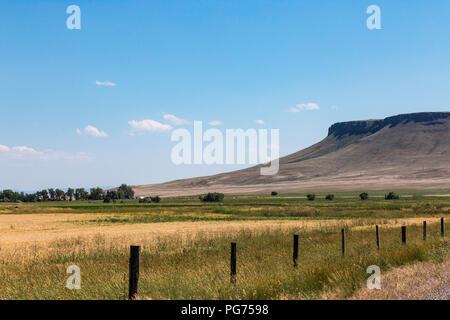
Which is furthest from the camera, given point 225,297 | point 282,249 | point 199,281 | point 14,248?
point 14,248

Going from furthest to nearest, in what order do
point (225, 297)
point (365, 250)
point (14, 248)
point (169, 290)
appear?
point (14, 248) → point (365, 250) → point (169, 290) → point (225, 297)

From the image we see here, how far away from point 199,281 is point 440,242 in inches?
524

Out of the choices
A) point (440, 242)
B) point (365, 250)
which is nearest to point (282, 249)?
point (365, 250)

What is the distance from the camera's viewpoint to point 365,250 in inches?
771

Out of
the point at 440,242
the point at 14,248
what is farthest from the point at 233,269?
the point at 14,248

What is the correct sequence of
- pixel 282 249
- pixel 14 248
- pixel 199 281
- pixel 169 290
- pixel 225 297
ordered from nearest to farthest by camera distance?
pixel 225 297
pixel 169 290
pixel 199 281
pixel 282 249
pixel 14 248

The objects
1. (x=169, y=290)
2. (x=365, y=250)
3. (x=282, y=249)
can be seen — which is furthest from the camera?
(x=282, y=249)
